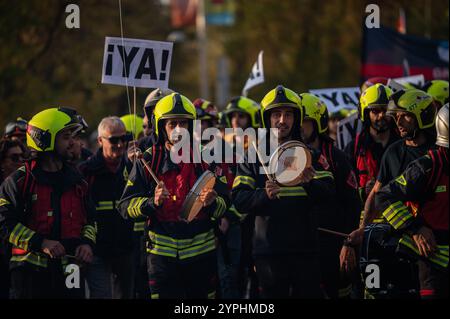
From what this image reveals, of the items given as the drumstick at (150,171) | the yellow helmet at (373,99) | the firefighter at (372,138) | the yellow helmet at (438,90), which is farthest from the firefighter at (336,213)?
the yellow helmet at (438,90)

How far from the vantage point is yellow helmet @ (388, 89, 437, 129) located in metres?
9.54

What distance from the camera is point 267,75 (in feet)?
117

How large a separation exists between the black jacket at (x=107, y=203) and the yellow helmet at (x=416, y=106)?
3.10 meters

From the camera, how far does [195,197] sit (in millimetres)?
9234

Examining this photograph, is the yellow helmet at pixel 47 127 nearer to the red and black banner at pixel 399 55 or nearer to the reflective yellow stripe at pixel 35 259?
the reflective yellow stripe at pixel 35 259

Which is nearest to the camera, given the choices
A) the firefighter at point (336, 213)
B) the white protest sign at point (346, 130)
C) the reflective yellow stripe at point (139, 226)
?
the firefighter at point (336, 213)

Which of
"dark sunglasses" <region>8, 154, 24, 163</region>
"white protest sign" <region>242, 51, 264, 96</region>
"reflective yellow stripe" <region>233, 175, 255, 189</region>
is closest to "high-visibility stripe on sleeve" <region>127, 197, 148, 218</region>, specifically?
"reflective yellow stripe" <region>233, 175, 255, 189</region>

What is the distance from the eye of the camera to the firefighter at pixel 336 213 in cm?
1018

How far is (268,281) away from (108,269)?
2.88 metres

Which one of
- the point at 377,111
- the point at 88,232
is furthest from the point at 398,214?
the point at 88,232

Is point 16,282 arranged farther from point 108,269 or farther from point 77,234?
point 108,269

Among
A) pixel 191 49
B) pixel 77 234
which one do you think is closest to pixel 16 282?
pixel 77 234

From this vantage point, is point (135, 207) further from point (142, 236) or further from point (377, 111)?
point (377, 111)

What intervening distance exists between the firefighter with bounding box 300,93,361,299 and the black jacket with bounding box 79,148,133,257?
2.12 m
